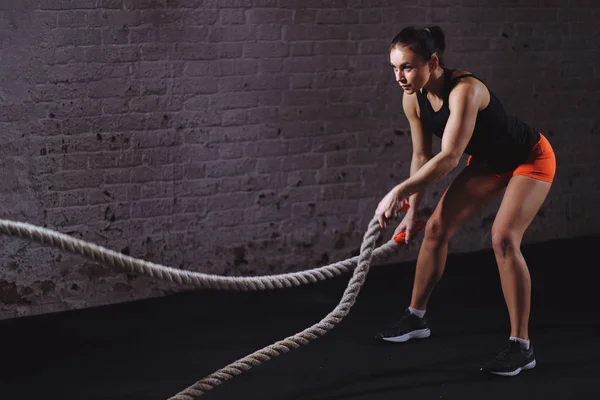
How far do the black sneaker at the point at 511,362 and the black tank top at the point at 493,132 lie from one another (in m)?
0.67

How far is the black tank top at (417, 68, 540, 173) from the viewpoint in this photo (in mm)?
3393

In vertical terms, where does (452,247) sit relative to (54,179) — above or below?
below

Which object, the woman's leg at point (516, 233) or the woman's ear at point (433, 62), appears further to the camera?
the woman's leg at point (516, 233)

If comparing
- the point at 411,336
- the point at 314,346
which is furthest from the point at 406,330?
the point at 314,346

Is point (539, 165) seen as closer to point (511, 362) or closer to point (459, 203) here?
point (459, 203)

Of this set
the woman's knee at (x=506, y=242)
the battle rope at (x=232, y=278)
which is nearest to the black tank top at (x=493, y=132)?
the woman's knee at (x=506, y=242)

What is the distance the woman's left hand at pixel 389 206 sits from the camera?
10.1 feet

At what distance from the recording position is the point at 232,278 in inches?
115

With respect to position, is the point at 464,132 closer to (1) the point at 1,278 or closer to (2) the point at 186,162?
(2) the point at 186,162

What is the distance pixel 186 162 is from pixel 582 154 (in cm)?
251

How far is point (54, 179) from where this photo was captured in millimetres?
4312

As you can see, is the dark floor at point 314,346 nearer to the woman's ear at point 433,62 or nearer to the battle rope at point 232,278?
the battle rope at point 232,278

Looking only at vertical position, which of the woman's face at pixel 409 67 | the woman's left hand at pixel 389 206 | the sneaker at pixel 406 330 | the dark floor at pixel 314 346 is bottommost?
the dark floor at pixel 314 346

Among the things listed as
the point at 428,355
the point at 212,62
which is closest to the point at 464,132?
the point at 428,355
